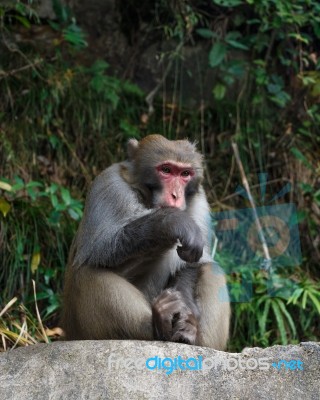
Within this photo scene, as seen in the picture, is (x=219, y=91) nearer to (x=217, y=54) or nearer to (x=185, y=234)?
(x=217, y=54)

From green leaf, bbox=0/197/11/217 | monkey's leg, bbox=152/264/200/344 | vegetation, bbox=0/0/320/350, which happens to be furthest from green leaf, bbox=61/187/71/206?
monkey's leg, bbox=152/264/200/344

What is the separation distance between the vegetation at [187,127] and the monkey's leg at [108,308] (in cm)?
217

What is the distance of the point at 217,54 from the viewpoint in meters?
7.97

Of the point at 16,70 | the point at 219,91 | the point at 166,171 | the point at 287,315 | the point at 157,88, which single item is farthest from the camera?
the point at 157,88

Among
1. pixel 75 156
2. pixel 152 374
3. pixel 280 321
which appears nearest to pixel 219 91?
pixel 75 156

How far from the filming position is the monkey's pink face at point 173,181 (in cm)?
473

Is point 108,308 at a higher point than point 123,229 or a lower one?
lower

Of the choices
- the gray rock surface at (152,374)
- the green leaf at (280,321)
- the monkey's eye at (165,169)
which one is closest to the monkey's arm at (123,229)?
the monkey's eye at (165,169)

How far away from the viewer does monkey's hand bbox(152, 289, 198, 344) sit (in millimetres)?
4355

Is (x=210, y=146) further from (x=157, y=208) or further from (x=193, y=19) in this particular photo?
(x=157, y=208)

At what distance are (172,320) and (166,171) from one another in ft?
3.16

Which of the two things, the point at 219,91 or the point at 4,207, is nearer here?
the point at 4,207

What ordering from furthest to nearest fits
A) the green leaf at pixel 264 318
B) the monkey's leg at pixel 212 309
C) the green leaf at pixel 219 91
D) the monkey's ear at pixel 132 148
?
the green leaf at pixel 219 91 < the green leaf at pixel 264 318 < the monkey's ear at pixel 132 148 < the monkey's leg at pixel 212 309

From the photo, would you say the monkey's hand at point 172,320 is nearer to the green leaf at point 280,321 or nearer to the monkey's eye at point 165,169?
the monkey's eye at point 165,169
